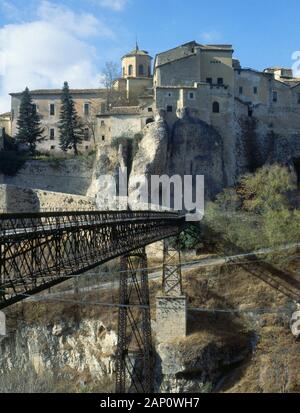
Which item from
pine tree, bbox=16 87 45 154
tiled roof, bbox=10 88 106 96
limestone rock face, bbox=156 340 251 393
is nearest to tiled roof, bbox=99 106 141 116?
pine tree, bbox=16 87 45 154

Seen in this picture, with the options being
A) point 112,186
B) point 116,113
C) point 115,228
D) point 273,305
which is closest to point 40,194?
point 112,186

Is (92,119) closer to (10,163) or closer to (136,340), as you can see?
(10,163)

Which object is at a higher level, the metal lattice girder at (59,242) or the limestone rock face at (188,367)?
the metal lattice girder at (59,242)

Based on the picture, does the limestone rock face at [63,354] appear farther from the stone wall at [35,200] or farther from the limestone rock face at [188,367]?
the stone wall at [35,200]

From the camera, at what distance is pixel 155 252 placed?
44.5m

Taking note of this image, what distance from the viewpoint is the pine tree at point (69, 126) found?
60.2m

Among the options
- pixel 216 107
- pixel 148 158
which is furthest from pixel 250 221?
pixel 216 107

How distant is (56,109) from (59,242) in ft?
154

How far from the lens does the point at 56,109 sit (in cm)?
6488

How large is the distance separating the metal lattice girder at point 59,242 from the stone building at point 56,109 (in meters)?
26.8

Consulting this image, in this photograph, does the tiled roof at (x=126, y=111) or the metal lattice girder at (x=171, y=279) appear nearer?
the metal lattice girder at (x=171, y=279)

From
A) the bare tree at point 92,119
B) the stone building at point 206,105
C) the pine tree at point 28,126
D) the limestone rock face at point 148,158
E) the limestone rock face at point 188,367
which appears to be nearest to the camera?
the limestone rock face at point 188,367

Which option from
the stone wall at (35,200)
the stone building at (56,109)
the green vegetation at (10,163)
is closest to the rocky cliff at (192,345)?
the stone wall at (35,200)

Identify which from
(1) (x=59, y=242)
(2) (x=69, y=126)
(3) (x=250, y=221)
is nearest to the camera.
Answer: (1) (x=59, y=242)
